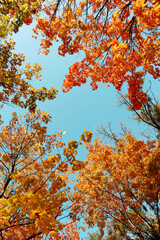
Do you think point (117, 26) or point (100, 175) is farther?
point (100, 175)

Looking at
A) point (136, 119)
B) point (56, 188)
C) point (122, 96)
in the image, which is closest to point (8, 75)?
point (56, 188)

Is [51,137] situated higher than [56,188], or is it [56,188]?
[51,137]

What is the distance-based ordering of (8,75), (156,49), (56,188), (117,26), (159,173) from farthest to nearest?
(159,173) → (8,75) → (56,188) → (117,26) → (156,49)

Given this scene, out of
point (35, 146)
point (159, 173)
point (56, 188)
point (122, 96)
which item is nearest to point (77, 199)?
point (56, 188)

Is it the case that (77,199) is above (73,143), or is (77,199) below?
below

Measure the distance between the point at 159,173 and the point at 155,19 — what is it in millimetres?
→ 5362

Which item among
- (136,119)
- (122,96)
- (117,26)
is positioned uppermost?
(122,96)

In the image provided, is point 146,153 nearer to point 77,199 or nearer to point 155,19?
point 77,199

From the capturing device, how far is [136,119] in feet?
38.3

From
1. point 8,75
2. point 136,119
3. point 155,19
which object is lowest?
point 155,19

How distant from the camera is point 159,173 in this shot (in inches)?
214

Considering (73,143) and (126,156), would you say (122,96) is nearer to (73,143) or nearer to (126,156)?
(126,156)

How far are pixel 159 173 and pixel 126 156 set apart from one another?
137 centimetres

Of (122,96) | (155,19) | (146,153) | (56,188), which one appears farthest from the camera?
(122,96)
